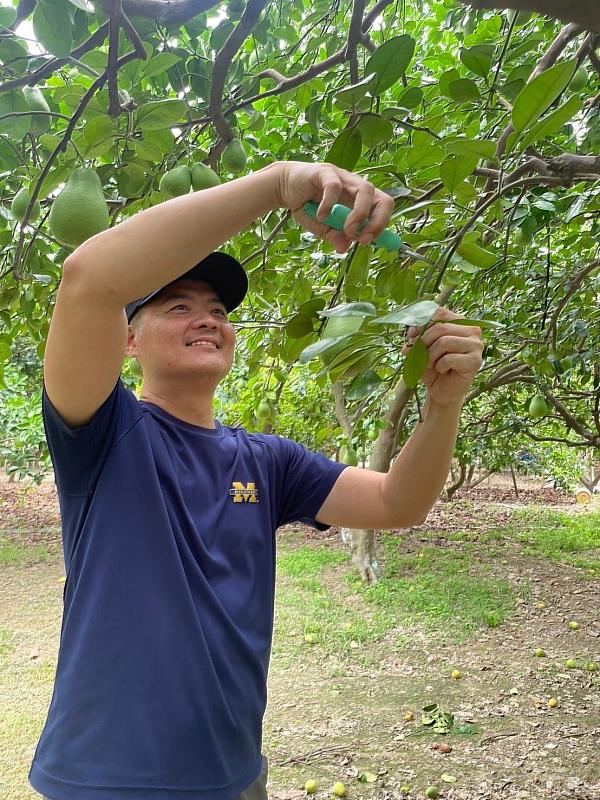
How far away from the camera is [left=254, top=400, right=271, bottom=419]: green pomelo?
313 cm

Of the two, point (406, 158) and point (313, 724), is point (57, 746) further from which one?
point (313, 724)

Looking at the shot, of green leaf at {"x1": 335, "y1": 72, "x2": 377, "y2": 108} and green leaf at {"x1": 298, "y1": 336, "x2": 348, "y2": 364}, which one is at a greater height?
green leaf at {"x1": 335, "y1": 72, "x2": 377, "y2": 108}

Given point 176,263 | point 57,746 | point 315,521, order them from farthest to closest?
point 315,521, point 57,746, point 176,263

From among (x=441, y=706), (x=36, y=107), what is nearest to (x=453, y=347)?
(x=36, y=107)

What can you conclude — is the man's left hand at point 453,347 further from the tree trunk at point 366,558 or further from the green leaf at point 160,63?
the tree trunk at point 366,558

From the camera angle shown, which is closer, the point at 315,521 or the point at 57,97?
the point at 57,97

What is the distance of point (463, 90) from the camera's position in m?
1.41

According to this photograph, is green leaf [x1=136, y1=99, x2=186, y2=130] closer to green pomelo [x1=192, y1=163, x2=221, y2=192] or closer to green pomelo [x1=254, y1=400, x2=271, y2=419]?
green pomelo [x1=192, y1=163, x2=221, y2=192]

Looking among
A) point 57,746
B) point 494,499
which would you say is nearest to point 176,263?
point 57,746

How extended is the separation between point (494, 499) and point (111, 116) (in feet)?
55.3

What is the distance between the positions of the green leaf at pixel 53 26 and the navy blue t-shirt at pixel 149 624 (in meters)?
0.58

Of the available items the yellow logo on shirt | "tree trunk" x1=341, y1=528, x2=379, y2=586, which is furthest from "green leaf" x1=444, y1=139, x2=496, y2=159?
"tree trunk" x1=341, y1=528, x2=379, y2=586

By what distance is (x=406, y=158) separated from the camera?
1424mm

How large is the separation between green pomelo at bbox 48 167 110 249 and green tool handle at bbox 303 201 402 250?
40 centimetres
